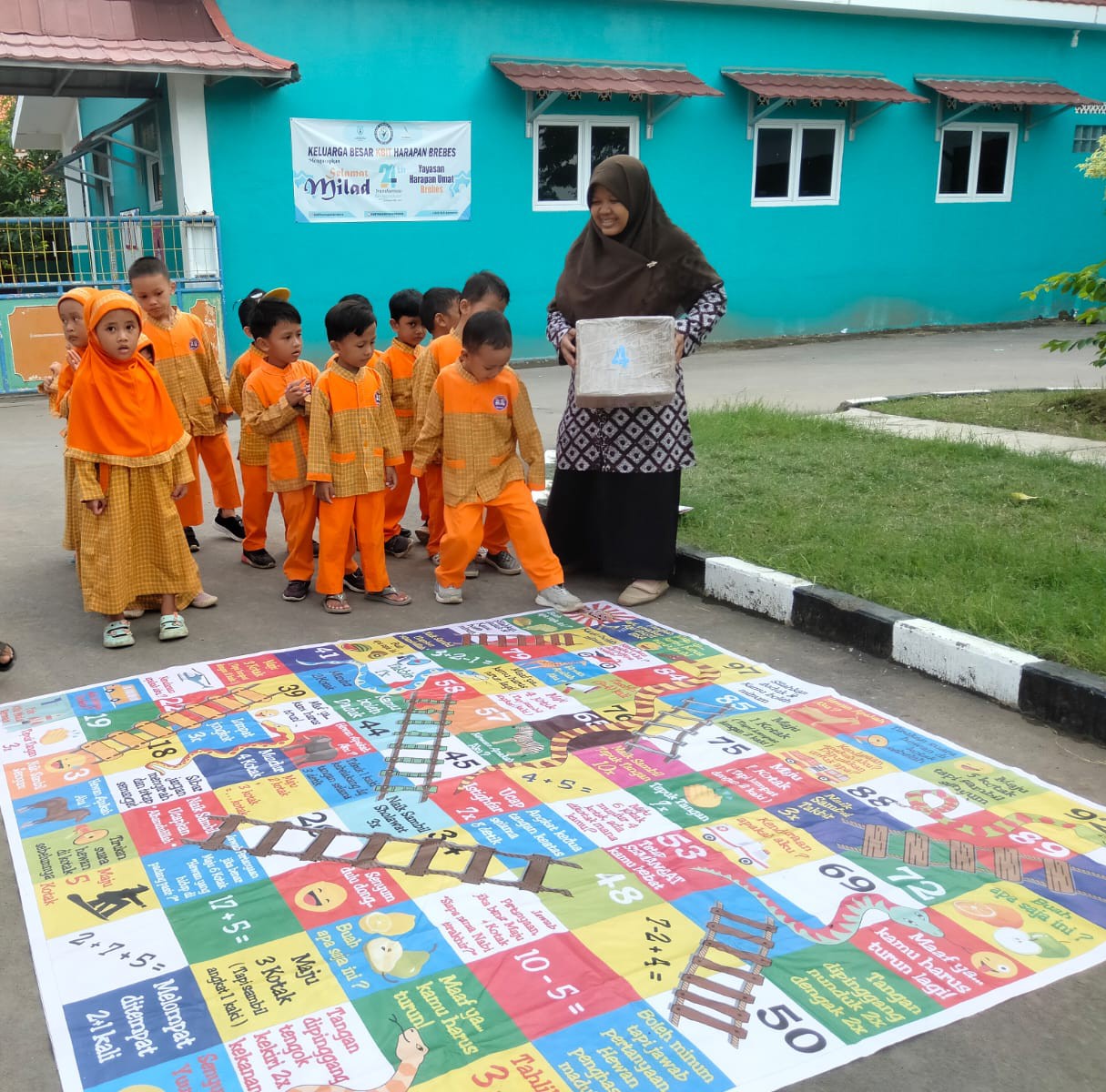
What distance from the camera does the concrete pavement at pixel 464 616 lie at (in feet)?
6.68

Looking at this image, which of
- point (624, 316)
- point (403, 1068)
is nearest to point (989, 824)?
point (403, 1068)

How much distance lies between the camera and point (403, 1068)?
198 centimetres

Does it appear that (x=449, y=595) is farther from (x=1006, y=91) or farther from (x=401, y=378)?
(x=1006, y=91)

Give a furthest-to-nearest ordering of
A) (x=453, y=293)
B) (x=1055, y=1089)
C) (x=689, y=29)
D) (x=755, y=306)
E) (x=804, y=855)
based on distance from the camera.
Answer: (x=755, y=306)
(x=689, y=29)
(x=453, y=293)
(x=804, y=855)
(x=1055, y=1089)

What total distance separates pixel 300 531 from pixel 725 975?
3230 millimetres

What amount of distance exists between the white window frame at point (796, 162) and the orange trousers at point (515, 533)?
35.8 feet

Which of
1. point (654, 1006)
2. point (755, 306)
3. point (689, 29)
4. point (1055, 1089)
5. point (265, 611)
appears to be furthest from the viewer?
point (755, 306)

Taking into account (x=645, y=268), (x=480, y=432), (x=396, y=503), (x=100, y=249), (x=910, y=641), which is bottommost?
(x=910, y=641)

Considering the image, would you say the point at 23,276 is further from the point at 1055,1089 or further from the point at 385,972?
the point at 1055,1089

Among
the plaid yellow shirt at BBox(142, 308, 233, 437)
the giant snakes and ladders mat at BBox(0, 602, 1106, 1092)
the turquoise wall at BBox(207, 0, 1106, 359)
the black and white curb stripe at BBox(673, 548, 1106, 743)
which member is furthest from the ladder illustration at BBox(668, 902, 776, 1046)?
the turquoise wall at BBox(207, 0, 1106, 359)

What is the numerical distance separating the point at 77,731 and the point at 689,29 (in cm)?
1261

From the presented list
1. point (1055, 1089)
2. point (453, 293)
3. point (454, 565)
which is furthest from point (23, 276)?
point (1055, 1089)

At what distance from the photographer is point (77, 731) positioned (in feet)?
11.2

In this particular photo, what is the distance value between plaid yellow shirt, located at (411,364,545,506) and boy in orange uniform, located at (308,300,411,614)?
0.25 m
